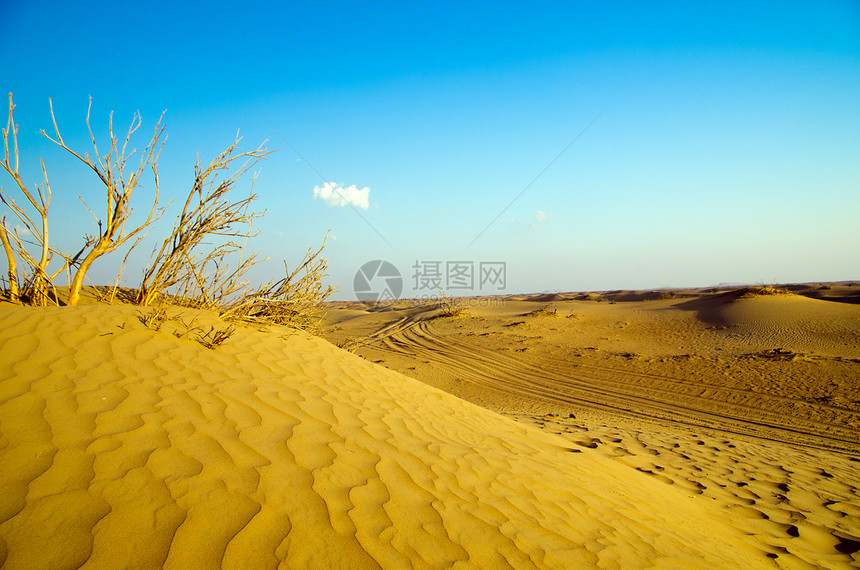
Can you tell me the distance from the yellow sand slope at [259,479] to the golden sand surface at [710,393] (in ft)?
2.59

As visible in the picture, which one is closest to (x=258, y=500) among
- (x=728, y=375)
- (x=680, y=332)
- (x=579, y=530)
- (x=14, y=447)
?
(x=14, y=447)

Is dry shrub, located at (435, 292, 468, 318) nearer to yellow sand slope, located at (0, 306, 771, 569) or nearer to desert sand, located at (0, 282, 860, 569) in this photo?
desert sand, located at (0, 282, 860, 569)

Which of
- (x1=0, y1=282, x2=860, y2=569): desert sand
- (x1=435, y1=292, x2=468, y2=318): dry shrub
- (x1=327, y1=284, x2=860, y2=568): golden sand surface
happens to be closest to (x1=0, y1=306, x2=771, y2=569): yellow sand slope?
(x1=0, y1=282, x2=860, y2=569): desert sand

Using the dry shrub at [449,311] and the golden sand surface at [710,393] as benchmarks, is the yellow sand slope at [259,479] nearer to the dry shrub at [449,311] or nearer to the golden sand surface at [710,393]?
the golden sand surface at [710,393]

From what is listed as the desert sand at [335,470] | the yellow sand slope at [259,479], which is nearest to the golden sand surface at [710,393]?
the desert sand at [335,470]

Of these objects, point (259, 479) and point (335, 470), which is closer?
point (259, 479)

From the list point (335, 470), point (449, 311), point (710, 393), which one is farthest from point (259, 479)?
point (449, 311)

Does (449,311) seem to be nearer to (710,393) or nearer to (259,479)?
(710,393)

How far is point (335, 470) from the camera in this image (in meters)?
2.17

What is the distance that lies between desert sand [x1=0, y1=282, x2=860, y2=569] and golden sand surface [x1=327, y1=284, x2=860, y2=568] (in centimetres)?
5

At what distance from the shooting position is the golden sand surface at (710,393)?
351cm

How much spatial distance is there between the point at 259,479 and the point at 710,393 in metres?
8.65

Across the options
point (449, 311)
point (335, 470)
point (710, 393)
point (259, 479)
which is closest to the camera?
point (259, 479)

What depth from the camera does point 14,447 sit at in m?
1.82
